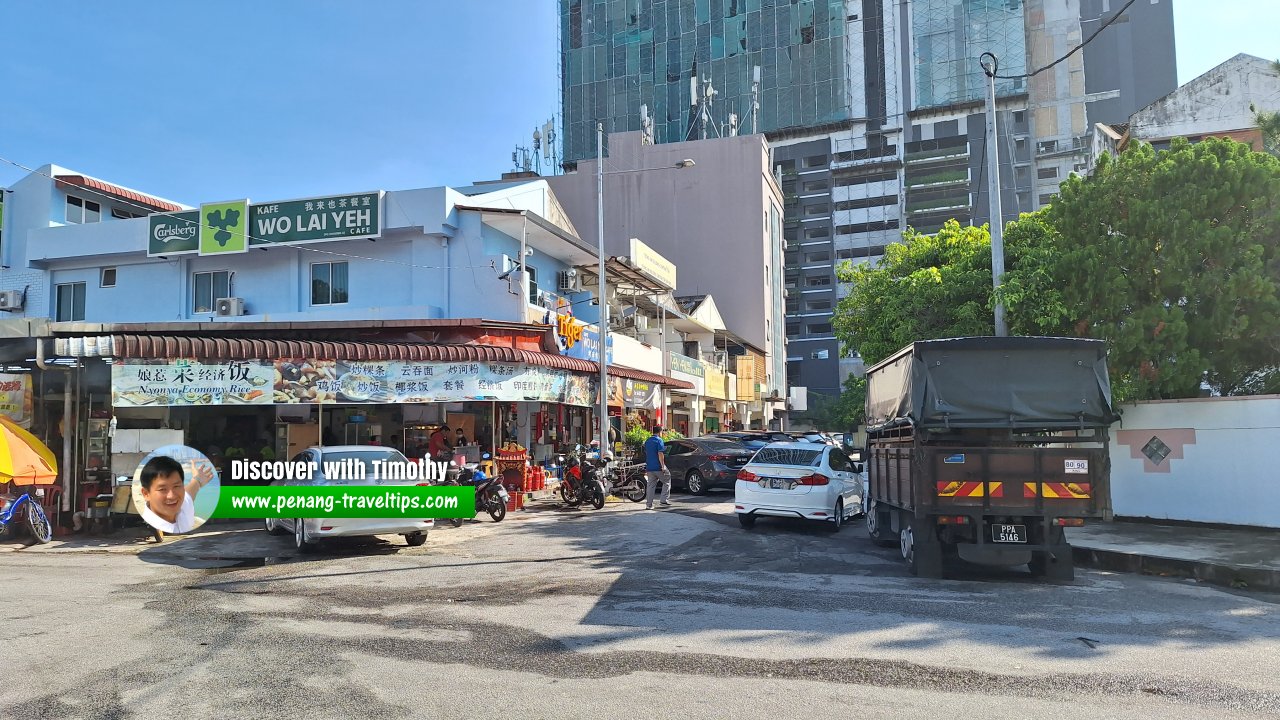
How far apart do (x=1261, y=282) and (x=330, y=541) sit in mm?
15388

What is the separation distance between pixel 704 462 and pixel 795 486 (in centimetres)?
853

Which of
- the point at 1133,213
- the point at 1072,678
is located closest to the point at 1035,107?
the point at 1133,213

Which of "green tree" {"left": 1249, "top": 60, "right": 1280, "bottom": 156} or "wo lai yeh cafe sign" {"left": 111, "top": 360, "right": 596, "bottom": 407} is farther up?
"green tree" {"left": 1249, "top": 60, "right": 1280, "bottom": 156}

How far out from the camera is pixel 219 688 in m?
5.84

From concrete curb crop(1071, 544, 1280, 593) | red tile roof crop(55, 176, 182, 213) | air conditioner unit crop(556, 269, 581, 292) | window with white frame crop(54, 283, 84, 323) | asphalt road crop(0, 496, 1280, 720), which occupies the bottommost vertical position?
concrete curb crop(1071, 544, 1280, 593)

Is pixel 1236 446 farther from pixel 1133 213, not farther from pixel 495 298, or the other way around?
pixel 495 298

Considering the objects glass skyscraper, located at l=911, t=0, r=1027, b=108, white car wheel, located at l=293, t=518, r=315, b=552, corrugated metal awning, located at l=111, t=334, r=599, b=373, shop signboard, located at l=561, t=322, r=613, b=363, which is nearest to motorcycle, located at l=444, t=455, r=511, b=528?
corrugated metal awning, located at l=111, t=334, r=599, b=373

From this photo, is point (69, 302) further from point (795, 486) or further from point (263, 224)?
point (795, 486)

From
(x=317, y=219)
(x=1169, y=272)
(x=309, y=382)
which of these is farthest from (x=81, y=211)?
(x=1169, y=272)

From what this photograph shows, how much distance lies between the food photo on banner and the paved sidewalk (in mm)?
14435

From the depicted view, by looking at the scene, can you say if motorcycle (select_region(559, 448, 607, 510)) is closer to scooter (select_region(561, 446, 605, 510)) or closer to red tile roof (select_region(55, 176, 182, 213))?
scooter (select_region(561, 446, 605, 510))

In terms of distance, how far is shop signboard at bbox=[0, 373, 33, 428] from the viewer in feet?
51.2

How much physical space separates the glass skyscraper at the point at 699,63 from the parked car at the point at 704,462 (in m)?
58.4

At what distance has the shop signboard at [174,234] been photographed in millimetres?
24922
